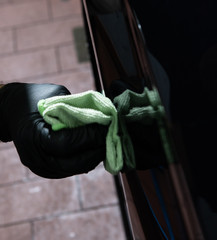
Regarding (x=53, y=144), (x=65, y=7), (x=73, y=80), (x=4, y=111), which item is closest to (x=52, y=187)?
(x=73, y=80)

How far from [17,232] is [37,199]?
0.22 metres

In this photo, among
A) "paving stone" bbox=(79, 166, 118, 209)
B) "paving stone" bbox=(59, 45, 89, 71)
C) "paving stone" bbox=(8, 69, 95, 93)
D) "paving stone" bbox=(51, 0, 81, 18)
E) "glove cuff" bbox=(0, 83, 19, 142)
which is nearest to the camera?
"glove cuff" bbox=(0, 83, 19, 142)

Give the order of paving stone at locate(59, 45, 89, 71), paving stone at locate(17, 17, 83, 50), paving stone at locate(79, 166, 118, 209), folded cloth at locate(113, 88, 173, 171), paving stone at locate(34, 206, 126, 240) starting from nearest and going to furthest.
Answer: folded cloth at locate(113, 88, 173, 171), paving stone at locate(34, 206, 126, 240), paving stone at locate(79, 166, 118, 209), paving stone at locate(59, 45, 89, 71), paving stone at locate(17, 17, 83, 50)

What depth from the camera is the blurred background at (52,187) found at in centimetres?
209

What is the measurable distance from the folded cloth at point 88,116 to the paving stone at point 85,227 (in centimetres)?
133

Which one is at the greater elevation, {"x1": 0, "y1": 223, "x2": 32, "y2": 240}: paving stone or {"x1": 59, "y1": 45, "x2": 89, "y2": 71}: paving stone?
{"x1": 59, "y1": 45, "x2": 89, "y2": 71}: paving stone

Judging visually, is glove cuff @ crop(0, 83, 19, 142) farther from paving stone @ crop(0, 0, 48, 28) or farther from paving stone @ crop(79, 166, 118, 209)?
paving stone @ crop(0, 0, 48, 28)

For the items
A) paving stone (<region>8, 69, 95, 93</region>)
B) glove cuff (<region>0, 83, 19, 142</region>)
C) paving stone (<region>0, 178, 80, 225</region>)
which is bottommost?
paving stone (<region>0, 178, 80, 225</region>)

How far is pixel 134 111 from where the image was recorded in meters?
0.83

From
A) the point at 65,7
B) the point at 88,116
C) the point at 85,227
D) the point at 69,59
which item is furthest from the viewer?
the point at 65,7

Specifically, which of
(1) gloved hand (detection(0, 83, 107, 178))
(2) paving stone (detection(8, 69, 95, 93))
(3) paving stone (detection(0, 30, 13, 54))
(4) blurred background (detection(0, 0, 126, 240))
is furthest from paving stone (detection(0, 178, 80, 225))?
(1) gloved hand (detection(0, 83, 107, 178))

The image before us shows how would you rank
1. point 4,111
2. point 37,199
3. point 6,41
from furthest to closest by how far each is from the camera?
point 6,41 < point 37,199 < point 4,111

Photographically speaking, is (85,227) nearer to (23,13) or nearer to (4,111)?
(4,111)

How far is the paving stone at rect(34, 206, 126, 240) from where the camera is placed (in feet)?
6.76
